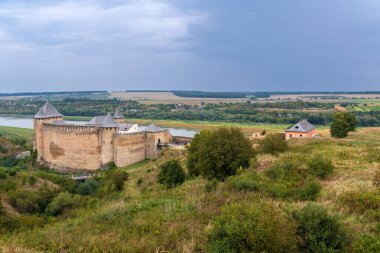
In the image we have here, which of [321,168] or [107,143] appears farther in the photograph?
[107,143]

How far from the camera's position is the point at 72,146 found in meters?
32.9

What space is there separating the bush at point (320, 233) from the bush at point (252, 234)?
0.20 metres

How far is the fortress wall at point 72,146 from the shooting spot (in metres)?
32.0

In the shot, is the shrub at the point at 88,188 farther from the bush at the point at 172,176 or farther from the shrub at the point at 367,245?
the shrub at the point at 367,245

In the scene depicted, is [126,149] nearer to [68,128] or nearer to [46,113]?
[68,128]

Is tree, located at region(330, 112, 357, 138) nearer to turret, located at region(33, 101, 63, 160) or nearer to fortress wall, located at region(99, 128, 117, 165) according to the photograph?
fortress wall, located at region(99, 128, 117, 165)

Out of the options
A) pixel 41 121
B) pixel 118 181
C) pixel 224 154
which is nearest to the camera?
pixel 224 154

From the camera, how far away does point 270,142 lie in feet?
56.8

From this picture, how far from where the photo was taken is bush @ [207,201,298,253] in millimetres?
5555

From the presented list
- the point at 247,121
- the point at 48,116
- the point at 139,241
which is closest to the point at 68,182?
the point at 48,116

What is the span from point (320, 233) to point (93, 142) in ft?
91.8

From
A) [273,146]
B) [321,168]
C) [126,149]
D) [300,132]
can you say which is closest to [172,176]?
[273,146]

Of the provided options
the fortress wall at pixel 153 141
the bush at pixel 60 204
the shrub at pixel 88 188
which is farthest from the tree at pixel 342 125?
the bush at pixel 60 204

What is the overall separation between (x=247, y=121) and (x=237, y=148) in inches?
2052
